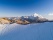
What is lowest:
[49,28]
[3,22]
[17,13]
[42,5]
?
[49,28]

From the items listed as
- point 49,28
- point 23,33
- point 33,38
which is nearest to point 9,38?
point 23,33

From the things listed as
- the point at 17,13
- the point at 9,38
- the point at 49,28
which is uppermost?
the point at 17,13

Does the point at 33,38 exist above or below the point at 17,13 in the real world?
below

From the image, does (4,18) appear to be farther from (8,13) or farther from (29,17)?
(29,17)

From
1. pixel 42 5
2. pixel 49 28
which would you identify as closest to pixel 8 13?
pixel 42 5

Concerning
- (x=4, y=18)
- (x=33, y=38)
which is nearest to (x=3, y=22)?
(x=4, y=18)

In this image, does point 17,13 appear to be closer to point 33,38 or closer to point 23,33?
point 23,33

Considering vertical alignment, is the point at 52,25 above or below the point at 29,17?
below

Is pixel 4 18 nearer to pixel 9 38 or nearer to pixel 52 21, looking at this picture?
pixel 9 38
